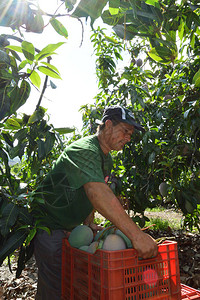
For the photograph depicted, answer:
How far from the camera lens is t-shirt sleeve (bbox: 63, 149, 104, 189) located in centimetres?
131

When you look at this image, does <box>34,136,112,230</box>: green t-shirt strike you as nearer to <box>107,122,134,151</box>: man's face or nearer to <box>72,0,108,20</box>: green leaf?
<box>107,122,134,151</box>: man's face

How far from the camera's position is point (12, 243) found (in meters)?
1.29

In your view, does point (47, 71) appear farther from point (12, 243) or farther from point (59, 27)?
point (12, 243)

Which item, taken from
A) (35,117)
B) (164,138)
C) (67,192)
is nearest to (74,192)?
(67,192)

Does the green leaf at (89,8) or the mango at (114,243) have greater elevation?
the green leaf at (89,8)

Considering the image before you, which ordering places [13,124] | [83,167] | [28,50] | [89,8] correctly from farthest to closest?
[13,124]
[83,167]
[28,50]
[89,8]

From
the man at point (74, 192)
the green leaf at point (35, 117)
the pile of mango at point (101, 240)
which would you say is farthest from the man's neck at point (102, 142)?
the pile of mango at point (101, 240)

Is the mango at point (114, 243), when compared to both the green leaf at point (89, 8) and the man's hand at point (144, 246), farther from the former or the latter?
the green leaf at point (89, 8)

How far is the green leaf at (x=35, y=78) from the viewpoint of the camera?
1060 mm

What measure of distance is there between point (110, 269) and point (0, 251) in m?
0.55

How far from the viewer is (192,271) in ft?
9.16

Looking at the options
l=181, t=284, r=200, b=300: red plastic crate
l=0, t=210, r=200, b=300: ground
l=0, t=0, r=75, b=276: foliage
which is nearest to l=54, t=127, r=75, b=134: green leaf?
l=0, t=0, r=75, b=276: foliage

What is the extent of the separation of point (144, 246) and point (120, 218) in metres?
0.16

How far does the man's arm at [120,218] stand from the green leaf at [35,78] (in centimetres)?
52
